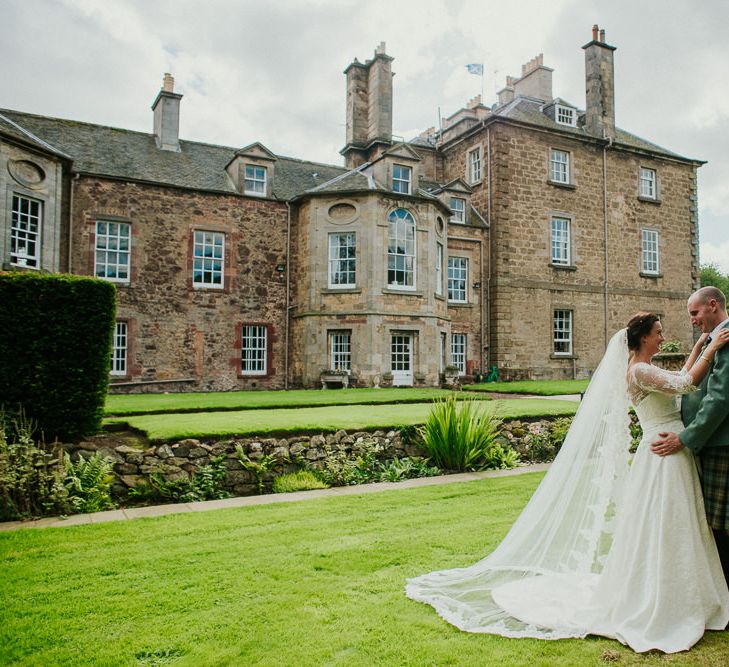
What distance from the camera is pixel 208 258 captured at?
21047 millimetres

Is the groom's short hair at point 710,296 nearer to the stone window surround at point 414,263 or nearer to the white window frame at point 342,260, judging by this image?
the stone window surround at point 414,263

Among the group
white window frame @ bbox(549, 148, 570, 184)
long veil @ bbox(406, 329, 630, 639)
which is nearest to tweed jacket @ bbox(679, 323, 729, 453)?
long veil @ bbox(406, 329, 630, 639)

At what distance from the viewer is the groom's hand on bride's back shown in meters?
3.75

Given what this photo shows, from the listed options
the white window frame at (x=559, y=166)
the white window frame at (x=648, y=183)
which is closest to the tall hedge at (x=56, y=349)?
the white window frame at (x=559, y=166)

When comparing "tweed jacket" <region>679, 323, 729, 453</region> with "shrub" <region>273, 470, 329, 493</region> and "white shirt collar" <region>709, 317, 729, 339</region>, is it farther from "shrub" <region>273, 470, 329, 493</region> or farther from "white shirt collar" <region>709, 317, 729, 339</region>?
"shrub" <region>273, 470, 329, 493</region>

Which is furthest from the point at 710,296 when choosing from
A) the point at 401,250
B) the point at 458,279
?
the point at 458,279

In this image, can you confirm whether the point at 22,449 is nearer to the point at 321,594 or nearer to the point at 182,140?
the point at 321,594

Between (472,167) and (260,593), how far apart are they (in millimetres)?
24901

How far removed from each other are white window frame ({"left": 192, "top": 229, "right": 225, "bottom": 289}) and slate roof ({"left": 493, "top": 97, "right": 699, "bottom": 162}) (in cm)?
1307

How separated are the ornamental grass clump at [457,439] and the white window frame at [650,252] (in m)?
23.1

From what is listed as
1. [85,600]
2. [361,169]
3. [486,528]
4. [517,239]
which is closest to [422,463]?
[486,528]

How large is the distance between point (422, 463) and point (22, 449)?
5475 millimetres

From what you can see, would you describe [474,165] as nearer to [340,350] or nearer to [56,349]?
[340,350]

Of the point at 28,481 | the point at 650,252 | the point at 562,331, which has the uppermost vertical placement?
the point at 650,252
